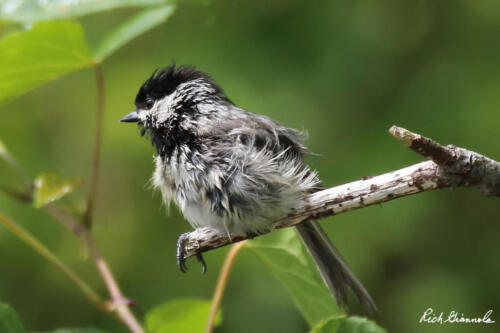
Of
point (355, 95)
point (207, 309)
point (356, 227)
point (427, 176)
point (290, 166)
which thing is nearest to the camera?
point (427, 176)

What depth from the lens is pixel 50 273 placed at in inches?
Answer: 176

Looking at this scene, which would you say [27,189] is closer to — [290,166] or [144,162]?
[290,166]

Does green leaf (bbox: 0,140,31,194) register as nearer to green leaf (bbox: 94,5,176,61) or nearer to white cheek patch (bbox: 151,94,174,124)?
green leaf (bbox: 94,5,176,61)

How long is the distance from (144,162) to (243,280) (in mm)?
1097

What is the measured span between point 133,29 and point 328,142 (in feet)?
7.09

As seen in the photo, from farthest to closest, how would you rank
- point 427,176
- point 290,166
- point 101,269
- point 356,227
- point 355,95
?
point 355,95, point 356,227, point 290,166, point 101,269, point 427,176

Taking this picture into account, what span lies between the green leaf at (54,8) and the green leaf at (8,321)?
118cm

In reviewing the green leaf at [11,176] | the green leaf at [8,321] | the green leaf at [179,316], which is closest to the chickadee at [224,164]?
the green leaf at [179,316]

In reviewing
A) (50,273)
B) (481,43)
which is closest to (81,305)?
(50,273)

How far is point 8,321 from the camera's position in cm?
167

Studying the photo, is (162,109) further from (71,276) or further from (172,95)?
(71,276)

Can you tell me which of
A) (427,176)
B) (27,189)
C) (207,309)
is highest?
(27,189)

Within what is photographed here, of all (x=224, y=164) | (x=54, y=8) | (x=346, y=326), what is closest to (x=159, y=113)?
(x=224, y=164)

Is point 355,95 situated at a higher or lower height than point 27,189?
lower
